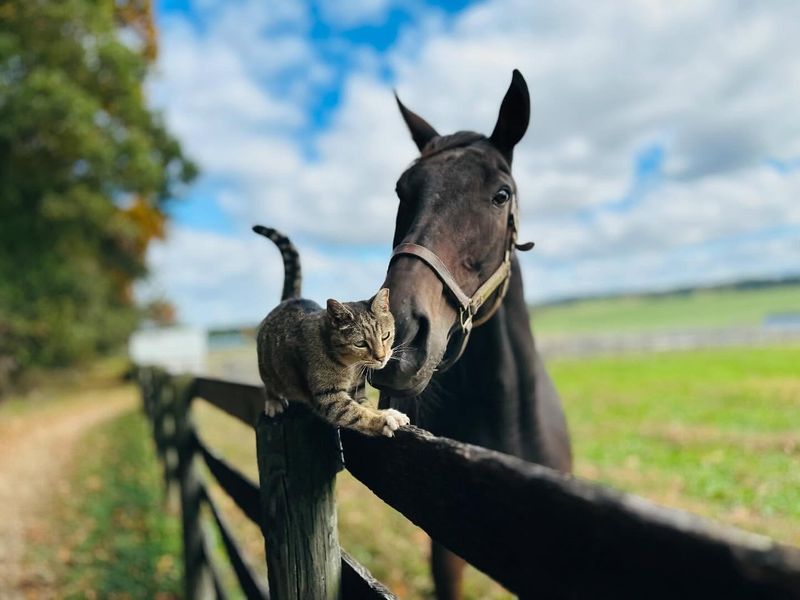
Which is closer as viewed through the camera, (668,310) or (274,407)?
(274,407)

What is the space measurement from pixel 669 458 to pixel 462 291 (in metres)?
7.96

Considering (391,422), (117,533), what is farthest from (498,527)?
(117,533)

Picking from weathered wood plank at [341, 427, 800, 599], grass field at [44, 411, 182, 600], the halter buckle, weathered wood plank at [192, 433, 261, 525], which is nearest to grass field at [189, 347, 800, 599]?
grass field at [44, 411, 182, 600]

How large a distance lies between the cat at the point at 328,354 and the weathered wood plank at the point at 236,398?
0.27 m

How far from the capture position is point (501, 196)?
2510 mm

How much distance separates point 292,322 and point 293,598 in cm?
95

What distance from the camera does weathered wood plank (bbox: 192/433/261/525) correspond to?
2599mm

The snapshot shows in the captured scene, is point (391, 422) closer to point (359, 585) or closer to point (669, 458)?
point (359, 585)

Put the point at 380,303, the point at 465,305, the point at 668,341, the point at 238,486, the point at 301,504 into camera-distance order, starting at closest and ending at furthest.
A: the point at 301,504 < the point at 380,303 < the point at 465,305 < the point at 238,486 < the point at 668,341

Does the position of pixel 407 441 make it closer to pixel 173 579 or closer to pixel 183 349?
pixel 173 579

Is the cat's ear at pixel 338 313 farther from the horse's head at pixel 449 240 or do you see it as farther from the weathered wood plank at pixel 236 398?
the weathered wood plank at pixel 236 398

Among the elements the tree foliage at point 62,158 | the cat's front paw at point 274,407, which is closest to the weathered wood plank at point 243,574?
the cat's front paw at point 274,407

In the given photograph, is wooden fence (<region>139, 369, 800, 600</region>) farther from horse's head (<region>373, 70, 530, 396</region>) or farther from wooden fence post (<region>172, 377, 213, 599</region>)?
wooden fence post (<region>172, 377, 213, 599</region>)

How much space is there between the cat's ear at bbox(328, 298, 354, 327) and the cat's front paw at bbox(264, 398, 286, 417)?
1.19 ft
